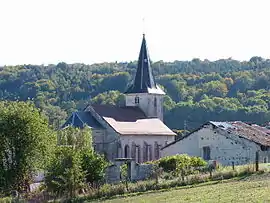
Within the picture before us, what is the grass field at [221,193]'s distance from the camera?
24075mm

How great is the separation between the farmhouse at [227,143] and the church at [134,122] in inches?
343

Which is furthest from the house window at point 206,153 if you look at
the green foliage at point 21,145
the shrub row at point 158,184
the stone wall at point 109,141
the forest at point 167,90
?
the forest at point 167,90

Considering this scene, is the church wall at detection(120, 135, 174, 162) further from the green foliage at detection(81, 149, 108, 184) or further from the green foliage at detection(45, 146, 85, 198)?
the green foliage at detection(45, 146, 85, 198)

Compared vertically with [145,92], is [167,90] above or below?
above

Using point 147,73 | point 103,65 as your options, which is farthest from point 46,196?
point 103,65

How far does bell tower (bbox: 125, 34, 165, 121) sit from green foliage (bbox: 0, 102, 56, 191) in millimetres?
29093

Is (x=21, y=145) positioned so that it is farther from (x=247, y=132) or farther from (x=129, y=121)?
(x=129, y=121)

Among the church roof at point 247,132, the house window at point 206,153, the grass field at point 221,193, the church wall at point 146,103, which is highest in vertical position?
the church wall at point 146,103

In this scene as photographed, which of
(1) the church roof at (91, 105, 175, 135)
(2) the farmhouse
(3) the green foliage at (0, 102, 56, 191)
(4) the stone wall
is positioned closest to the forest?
(1) the church roof at (91, 105, 175, 135)

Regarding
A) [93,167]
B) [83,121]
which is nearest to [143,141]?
[83,121]

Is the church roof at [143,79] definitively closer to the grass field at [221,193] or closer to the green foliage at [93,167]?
the green foliage at [93,167]

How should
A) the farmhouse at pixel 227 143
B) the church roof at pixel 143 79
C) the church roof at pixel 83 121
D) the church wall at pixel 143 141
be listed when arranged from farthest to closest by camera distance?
the church roof at pixel 143 79, the church wall at pixel 143 141, the church roof at pixel 83 121, the farmhouse at pixel 227 143

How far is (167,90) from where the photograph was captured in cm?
12862

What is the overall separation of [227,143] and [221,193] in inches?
937
